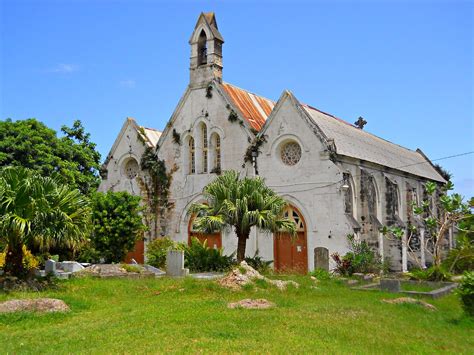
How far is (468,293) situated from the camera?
14.0 m

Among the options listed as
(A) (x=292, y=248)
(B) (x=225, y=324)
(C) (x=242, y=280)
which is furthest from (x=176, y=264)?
(B) (x=225, y=324)

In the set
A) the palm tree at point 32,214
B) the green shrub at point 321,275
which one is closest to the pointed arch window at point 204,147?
the green shrub at point 321,275

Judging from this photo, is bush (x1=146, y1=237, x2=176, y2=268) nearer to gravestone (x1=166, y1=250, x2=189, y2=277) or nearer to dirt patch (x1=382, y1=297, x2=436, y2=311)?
gravestone (x1=166, y1=250, x2=189, y2=277)

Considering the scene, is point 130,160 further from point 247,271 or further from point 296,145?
point 247,271

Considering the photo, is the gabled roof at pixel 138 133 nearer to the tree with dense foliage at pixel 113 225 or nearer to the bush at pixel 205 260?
the tree with dense foliage at pixel 113 225

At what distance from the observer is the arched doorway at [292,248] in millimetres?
27828

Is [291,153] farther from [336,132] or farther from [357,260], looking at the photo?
[357,260]

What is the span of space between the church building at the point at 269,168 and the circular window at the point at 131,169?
0.22 ft

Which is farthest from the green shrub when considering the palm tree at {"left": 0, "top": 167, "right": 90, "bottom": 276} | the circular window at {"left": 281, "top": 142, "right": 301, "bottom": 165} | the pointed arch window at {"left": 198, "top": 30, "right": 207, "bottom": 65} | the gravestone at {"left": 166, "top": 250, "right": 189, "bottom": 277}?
the pointed arch window at {"left": 198, "top": 30, "right": 207, "bottom": 65}

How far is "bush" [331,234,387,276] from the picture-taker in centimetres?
2423

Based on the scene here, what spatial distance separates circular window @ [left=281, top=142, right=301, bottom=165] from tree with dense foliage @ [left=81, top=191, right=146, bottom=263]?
8210 millimetres

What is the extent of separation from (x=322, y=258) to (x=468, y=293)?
36.9ft

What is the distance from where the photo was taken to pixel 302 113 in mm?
28328

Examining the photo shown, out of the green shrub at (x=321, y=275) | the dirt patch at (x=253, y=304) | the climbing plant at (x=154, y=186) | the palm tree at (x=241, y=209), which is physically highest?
the climbing plant at (x=154, y=186)
